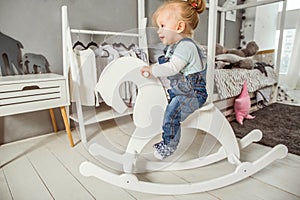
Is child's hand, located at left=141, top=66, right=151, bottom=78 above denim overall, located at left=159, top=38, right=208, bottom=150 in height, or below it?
above

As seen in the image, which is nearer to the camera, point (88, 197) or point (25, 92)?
point (88, 197)

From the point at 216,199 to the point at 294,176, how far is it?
0.38m

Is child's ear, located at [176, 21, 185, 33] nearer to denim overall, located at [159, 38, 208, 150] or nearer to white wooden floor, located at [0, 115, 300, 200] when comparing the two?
denim overall, located at [159, 38, 208, 150]

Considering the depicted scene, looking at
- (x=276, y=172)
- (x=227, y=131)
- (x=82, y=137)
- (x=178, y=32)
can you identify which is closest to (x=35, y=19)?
(x=82, y=137)

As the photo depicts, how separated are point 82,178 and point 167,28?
65 cm

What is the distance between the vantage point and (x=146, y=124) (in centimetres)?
73

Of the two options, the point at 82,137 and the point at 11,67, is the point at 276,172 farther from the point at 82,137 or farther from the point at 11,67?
the point at 11,67

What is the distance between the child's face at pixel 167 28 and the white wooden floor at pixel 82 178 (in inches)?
20.8

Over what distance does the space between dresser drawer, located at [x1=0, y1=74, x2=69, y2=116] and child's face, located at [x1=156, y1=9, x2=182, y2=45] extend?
59 cm

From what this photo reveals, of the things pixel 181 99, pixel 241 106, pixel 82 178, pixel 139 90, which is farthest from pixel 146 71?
pixel 241 106

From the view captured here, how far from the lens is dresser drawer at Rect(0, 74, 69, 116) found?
90 centimetres

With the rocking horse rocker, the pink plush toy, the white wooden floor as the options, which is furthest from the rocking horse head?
the pink plush toy

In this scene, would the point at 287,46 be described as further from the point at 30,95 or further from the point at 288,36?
the point at 30,95

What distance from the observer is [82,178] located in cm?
84
